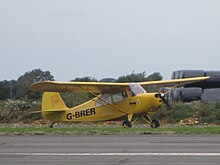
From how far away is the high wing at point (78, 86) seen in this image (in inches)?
1025

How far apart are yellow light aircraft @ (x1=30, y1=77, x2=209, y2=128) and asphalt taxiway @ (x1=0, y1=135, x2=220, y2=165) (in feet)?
35.6

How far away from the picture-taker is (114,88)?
1103 inches

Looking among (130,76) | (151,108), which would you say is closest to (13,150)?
(151,108)

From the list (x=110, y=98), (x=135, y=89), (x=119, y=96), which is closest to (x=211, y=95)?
(x=119, y=96)

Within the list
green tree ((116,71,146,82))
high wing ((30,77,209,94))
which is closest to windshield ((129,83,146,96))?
high wing ((30,77,209,94))

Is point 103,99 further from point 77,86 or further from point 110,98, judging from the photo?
point 77,86

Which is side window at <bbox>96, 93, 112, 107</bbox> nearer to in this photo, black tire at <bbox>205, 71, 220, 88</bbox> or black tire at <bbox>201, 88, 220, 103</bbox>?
black tire at <bbox>201, 88, 220, 103</bbox>

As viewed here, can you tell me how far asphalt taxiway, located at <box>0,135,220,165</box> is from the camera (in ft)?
34.4

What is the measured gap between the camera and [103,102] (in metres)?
28.2

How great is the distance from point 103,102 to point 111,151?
53.5ft

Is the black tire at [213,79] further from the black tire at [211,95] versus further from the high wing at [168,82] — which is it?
the high wing at [168,82]

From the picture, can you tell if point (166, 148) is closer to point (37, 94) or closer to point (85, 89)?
point (85, 89)

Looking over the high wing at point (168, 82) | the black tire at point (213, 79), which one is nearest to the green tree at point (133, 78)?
the black tire at point (213, 79)

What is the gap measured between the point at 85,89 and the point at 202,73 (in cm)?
1195
